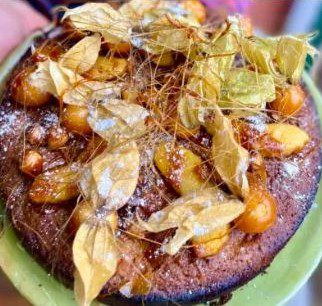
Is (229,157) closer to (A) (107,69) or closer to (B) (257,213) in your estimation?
(B) (257,213)

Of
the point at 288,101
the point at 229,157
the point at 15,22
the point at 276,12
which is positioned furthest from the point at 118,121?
the point at 276,12

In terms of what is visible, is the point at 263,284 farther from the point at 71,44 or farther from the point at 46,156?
the point at 71,44

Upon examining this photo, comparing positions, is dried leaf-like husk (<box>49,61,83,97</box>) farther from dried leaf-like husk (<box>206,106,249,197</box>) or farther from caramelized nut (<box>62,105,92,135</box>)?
dried leaf-like husk (<box>206,106,249,197</box>)

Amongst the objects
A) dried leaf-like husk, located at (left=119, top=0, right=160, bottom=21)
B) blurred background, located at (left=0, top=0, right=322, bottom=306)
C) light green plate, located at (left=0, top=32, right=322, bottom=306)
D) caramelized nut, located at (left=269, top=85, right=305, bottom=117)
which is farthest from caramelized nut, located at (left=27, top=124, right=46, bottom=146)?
blurred background, located at (left=0, top=0, right=322, bottom=306)

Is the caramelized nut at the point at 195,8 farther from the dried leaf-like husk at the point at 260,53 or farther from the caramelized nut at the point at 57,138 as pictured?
the caramelized nut at the point at 57,138

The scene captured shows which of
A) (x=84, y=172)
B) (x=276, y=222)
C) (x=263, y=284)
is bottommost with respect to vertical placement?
(x=263, y=284)

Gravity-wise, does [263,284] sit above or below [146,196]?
below

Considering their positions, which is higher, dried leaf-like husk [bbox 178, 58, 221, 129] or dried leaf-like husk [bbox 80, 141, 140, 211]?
dried leaf-like husk [bbox 178, 58, 221, 129]

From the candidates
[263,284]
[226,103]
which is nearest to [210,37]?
[226,103]
